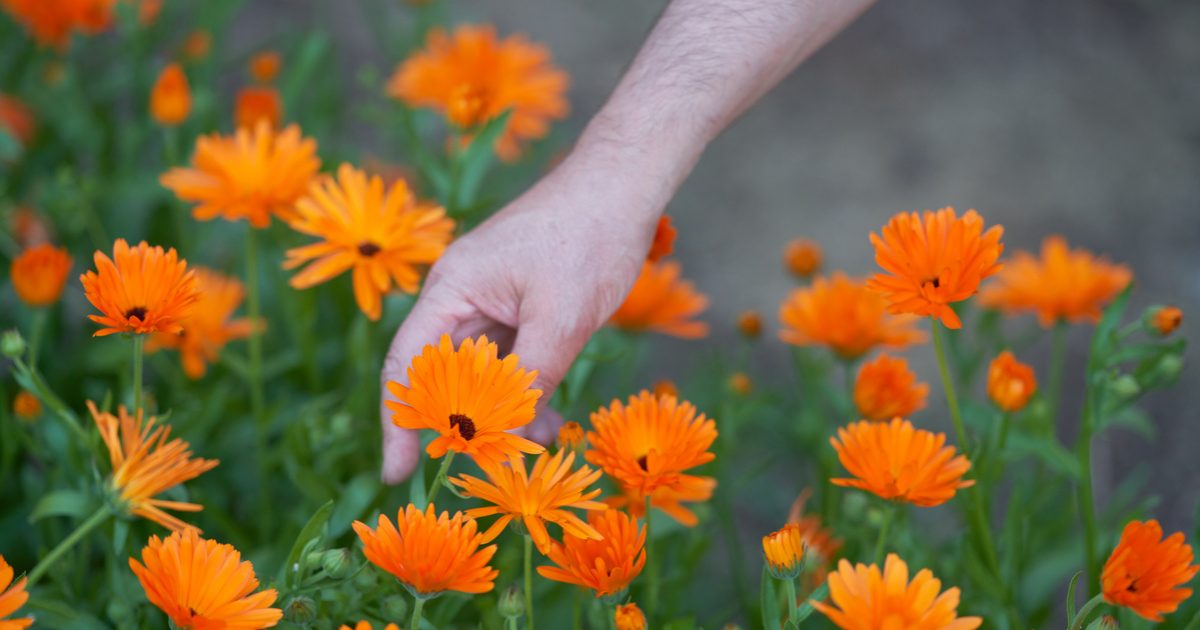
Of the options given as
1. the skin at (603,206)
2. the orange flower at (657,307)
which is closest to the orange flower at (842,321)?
the orange flower at (657,307)

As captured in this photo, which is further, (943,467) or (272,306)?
(272,306)

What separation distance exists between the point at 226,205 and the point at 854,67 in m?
2.37

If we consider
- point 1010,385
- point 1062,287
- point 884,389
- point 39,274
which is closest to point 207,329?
point 39,274

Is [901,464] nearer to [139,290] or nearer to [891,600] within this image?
[891,600]

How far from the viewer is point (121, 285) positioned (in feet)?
2.96

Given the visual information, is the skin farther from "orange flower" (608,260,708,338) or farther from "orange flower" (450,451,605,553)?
"orange flower" (608,260,708,338)

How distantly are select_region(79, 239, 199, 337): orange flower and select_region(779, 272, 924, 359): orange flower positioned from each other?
0.67m

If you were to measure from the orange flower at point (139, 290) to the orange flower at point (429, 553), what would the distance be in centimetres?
24

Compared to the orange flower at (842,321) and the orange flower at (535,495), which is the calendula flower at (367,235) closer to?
the orange flower at (535,495)

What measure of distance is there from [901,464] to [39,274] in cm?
85

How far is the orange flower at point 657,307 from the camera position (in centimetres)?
147

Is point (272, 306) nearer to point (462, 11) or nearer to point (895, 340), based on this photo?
point (895, 340)

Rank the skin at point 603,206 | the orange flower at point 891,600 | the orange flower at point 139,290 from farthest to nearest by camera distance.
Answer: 1. the skin at point 603,206
2. the orange flower at point 139,290
3. the orange flower at point 891,600

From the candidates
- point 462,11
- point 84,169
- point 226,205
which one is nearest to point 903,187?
point 462,11
